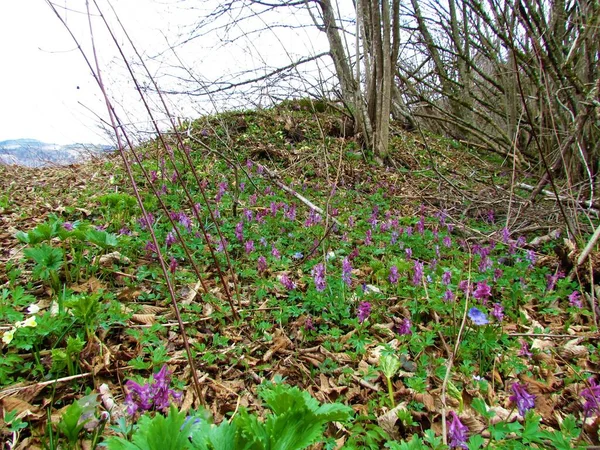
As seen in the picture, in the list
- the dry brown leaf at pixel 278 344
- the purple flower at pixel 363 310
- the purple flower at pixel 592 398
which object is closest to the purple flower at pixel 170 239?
the dry brown leaf at pixel 278 344

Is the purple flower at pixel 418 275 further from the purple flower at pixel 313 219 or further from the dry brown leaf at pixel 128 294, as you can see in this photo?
the dry brown leaf at pixel 128 294

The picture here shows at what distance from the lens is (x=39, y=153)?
9.38 meters

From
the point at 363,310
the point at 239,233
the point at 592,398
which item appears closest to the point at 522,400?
the point at 592,398

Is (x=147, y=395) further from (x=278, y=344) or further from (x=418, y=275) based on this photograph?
(x=418, y=275)

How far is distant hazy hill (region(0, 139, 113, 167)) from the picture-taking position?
825 cm

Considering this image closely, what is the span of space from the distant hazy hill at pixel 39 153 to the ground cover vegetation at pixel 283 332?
4064 mm

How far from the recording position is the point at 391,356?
6.28 feet

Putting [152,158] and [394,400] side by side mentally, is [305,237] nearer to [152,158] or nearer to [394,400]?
[394,400]

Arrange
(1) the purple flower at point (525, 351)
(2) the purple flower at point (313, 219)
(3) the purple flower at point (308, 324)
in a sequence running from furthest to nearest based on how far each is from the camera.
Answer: (2) the purple flower at point (313, 219) < (3) the purple flower at point (308, 324) < (1) the purple flower at point (525, 351)


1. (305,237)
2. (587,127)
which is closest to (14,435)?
(305,237)

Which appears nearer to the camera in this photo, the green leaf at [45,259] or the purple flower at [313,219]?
the green leaf at [45,259]

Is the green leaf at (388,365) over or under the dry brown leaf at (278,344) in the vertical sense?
over

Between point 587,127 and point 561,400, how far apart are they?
4.63 metres

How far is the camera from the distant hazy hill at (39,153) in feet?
27.1
